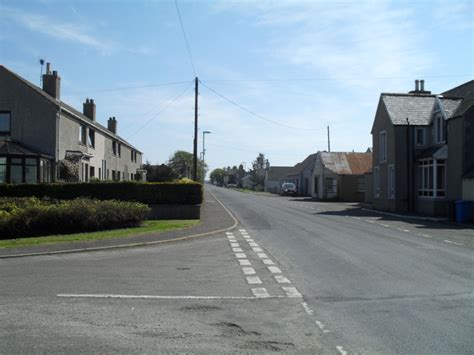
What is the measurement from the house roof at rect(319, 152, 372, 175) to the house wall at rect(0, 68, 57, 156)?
3105cm

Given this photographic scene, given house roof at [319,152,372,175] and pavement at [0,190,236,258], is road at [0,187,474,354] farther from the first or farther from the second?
house roof at [319,152,372,175]

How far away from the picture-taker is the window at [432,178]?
2864cm

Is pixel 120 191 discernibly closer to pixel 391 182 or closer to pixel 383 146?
pixel 391 182

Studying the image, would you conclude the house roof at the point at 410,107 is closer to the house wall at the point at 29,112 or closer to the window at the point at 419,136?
the window at the point at 419,136

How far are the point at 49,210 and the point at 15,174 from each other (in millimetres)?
11084

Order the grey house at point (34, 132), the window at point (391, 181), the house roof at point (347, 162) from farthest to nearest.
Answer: the house roof at point (347, 162) < the window at point (391, 181) < the grey house at point (34, 132)

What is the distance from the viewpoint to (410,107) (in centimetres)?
3381

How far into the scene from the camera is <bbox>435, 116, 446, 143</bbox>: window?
99.2ft

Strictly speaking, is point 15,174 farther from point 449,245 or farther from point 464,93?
point 464,93

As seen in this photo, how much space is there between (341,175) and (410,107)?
17.4m

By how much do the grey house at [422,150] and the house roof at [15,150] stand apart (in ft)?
72.9

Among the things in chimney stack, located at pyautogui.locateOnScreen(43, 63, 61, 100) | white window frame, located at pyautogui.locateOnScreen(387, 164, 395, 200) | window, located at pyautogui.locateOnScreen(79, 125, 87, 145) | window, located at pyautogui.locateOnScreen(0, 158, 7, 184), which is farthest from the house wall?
white window frame, located at pyautogui.locateOnScreen(387, 164, 395, 200)

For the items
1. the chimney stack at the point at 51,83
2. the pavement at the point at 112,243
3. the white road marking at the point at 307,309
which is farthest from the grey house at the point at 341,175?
the white road marking at the point at 307,309

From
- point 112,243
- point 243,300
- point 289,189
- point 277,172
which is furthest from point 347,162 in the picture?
point 243,300
